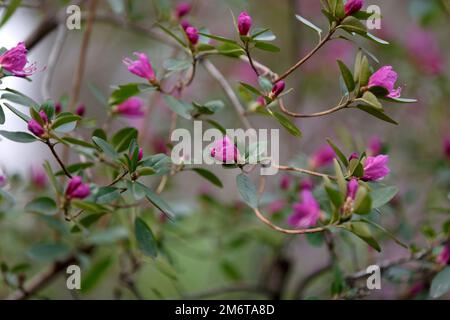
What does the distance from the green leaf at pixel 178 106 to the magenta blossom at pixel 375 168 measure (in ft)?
0.95

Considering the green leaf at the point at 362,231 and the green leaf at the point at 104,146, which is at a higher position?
the green leaf at the point at 104,146

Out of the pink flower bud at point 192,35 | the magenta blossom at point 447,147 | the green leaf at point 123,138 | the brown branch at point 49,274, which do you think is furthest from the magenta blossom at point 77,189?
the magenta blossom at point 447,147

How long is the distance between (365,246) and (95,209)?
0.69 m

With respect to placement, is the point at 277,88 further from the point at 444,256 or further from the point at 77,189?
the point at 444,256

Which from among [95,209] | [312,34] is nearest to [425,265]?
[95,209]

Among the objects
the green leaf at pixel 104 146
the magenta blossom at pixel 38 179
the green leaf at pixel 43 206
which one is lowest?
the green leaf at pixel 43 206

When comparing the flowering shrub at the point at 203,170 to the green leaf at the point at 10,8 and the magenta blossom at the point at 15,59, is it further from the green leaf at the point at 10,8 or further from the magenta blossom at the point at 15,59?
the green leaf at the point at 10,8

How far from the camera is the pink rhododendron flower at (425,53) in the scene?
1.82 meters

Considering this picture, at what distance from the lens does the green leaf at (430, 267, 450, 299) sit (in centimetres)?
94

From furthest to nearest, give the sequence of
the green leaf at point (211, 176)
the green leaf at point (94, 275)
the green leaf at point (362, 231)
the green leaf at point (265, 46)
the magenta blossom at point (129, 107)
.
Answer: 1. the green leaf at point (94, 275)
2. the magenta blossom at point (129, 107)
3. the green leaf at point (211, 176)
4. the green leaf at point (265, 46)
5. the green leaf at point (362, 231)

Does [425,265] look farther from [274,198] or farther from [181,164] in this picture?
[181,164]

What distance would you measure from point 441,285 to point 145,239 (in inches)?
19.2
